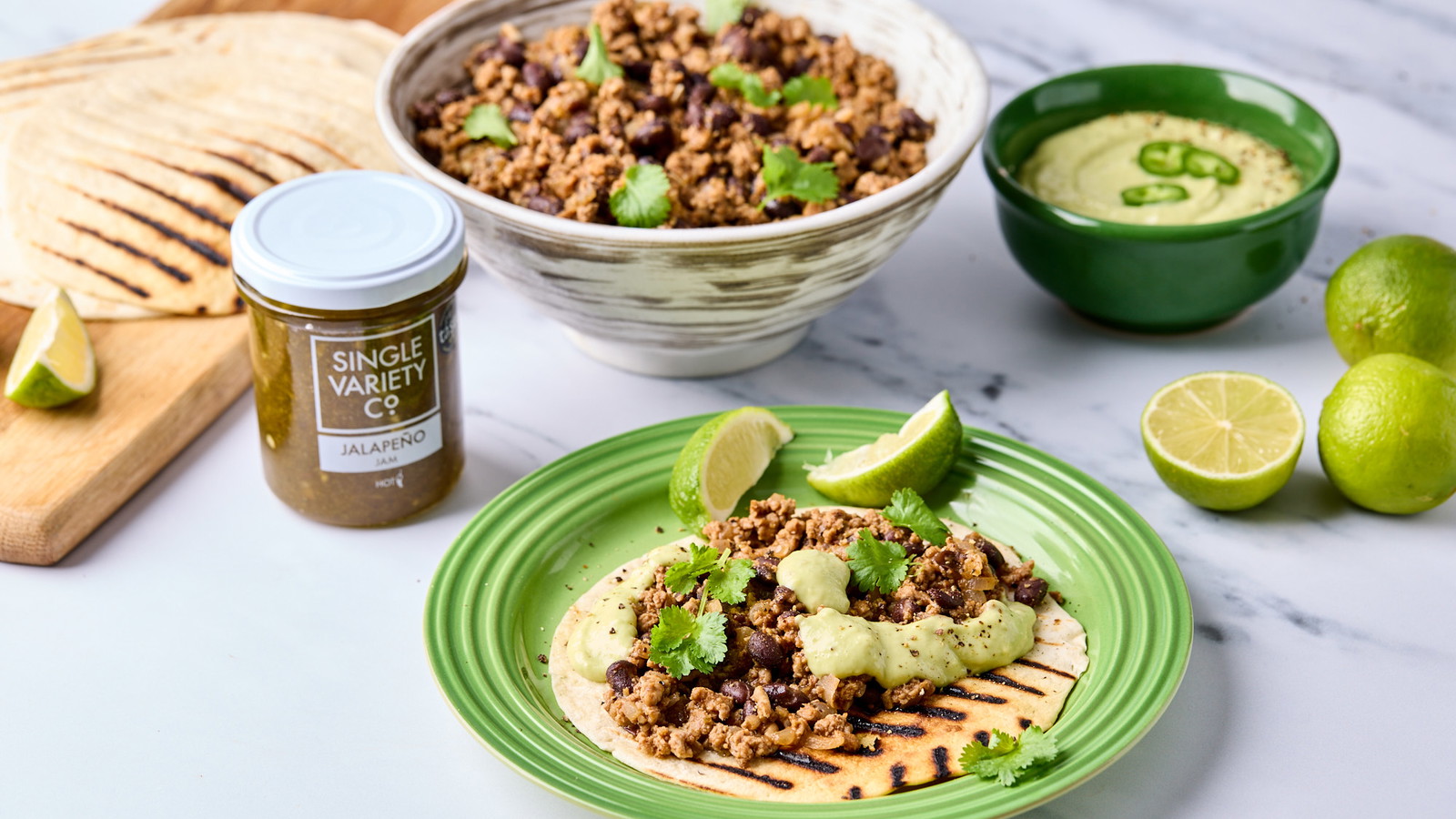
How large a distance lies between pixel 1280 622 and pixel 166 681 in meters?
1.75

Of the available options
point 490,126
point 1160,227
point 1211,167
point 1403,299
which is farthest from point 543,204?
point 1403,299

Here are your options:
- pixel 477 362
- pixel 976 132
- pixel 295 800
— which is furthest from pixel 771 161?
pixel 295 800

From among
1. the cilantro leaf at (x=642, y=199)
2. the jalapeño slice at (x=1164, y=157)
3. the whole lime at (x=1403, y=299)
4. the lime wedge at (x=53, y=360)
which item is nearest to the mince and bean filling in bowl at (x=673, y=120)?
the cilantro leaf at (x=642, y=199)

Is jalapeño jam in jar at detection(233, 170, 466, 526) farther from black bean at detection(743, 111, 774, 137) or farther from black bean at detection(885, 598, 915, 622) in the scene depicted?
black bean at detection(885, 598, 915, 622)

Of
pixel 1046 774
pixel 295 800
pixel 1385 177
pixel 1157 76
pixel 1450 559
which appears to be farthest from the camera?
pixel 1385 177

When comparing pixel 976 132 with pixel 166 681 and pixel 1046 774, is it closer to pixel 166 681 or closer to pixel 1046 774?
pixel 1046 774

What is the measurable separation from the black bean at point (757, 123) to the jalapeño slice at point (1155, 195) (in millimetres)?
785

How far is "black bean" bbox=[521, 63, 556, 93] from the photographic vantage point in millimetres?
2736

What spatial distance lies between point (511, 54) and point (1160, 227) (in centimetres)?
131

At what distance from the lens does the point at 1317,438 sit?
2.48m

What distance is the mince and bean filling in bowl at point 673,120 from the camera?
8.18ft

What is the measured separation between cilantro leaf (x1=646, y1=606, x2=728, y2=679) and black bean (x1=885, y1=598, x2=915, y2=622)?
10.1 inches

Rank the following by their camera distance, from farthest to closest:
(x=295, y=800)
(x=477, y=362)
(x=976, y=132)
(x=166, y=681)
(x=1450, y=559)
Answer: (x=477, y=362) < (x=976, y=132) < (x=1450, y=559) < (x=166, y=681) < (x=295, y=800)

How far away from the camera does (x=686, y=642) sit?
199cm
